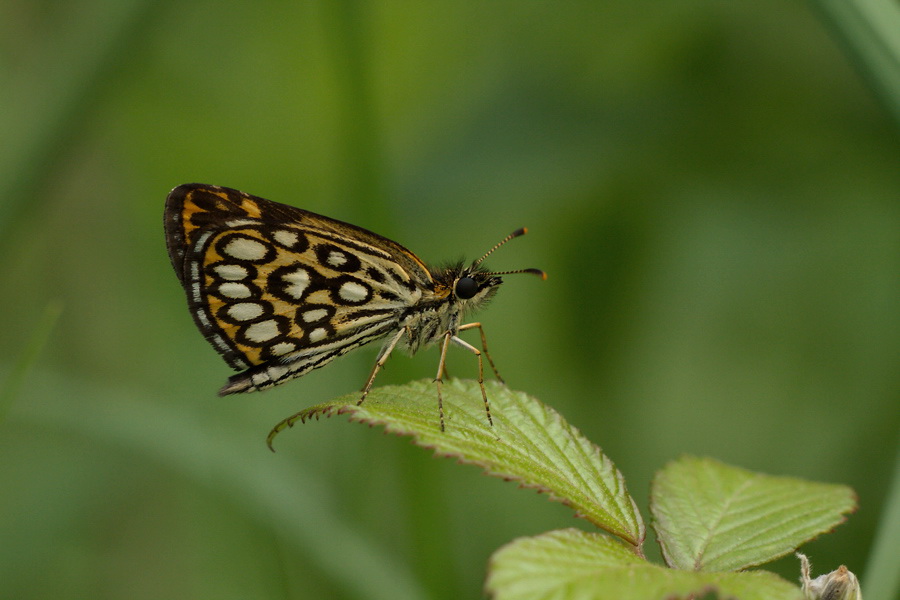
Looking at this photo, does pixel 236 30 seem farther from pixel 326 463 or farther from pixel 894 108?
pixel 894 108

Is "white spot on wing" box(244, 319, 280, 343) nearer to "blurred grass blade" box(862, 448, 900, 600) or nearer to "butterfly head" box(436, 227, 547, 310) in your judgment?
"butterfly head" box(436, 227, 547, 310)

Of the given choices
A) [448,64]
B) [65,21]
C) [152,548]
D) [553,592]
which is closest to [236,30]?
[448,64]

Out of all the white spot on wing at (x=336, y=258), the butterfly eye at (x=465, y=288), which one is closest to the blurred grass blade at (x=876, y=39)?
the butterfly eye at (x=465, y=288)

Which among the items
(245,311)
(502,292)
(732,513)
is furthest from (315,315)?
(502,292)

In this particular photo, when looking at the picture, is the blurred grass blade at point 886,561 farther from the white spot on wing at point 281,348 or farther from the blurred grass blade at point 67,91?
the blurred grass blade at point 67,91

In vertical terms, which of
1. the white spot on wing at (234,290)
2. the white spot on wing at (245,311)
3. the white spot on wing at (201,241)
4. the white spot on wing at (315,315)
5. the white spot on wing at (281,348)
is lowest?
the white spot on wing at (281,348)
